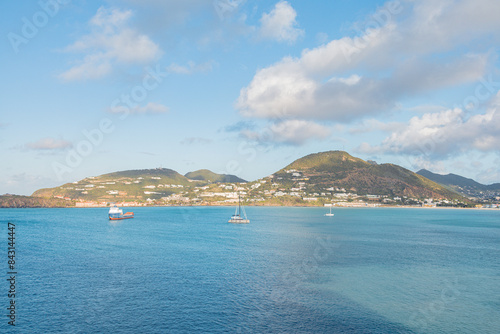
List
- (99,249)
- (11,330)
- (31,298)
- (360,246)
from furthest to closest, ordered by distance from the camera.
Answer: (360,246) → (99,249) → (31,298) → (11,330)

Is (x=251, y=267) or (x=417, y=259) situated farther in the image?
(x=417, y=259)

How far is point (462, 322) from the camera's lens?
4425 cm

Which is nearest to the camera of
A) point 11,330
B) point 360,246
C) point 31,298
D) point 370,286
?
point 11,330

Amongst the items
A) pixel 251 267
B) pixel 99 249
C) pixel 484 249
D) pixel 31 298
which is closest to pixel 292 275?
pixel 251 267

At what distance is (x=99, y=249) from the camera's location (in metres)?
98.4

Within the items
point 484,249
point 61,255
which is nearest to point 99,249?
point 61,255

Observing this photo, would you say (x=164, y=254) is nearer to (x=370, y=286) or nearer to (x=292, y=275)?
(x=292, y=275)

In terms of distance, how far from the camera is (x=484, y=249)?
104 meters

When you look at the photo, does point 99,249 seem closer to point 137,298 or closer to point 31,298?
point 31,298

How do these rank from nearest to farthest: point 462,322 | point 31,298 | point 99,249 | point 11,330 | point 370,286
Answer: point 11,330, point 462,322, point 31,298, point 370,286, point 99,249

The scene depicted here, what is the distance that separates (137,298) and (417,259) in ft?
232

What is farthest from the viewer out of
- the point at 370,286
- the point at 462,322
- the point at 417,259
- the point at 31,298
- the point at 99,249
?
the point at 99,249

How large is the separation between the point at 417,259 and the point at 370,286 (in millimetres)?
34563

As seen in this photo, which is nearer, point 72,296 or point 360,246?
point 72,296
